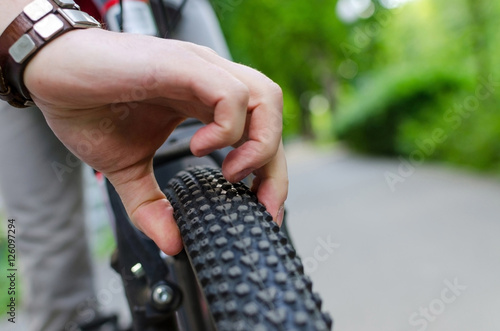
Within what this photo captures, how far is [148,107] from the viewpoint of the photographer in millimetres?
854

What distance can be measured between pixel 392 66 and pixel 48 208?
14.6 m

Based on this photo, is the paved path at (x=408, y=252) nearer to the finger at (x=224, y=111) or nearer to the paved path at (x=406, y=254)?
the paved path at (x=406, y=254)

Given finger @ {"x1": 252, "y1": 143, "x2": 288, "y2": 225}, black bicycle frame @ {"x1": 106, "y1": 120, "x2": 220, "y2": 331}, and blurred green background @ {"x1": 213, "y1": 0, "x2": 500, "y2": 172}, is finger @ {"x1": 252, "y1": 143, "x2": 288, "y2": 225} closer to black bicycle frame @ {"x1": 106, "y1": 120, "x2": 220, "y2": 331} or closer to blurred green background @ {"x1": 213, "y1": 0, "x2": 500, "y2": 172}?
black bicycle frame @ {"x1": 106, "y1": 120, "x2": 220, "y2": 331}

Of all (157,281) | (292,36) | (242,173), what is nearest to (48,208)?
(157,281)

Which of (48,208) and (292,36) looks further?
(292,36)

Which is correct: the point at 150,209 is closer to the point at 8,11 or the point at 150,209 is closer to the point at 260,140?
the point at 260,140

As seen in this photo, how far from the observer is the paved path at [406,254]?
102 inches

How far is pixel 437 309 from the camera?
258cm

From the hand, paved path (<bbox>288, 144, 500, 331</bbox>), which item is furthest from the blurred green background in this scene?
paved path (<bbox>288, 144, 500, 331</bbox>)

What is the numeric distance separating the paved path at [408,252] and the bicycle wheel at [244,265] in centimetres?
193

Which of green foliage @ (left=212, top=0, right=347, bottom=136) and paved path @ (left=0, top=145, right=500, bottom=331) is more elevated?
paved path @ (left=0, top=145, right=500, bottom=331)

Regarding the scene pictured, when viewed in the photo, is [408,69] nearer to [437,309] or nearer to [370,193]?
[370,193]

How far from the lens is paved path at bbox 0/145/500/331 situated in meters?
2.58

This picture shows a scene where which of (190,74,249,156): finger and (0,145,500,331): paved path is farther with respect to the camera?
(0,145,500,331): paved path
